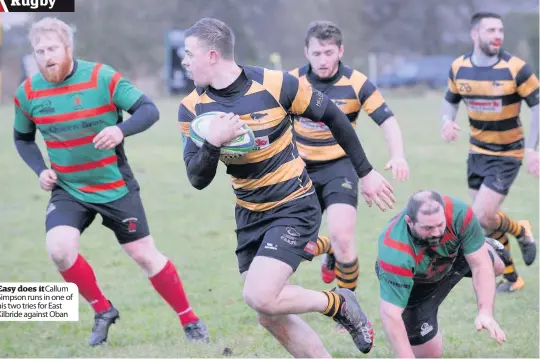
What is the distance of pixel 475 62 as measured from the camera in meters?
8.43

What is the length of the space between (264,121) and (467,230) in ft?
4.39

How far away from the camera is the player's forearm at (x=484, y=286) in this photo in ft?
17.5

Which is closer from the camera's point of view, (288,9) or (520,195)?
(520,195)

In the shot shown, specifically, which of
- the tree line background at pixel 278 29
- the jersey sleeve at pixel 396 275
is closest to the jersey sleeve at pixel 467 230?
the jersey sleeve at pixel 396 275

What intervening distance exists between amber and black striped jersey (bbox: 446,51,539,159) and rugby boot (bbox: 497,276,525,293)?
1.08 meters

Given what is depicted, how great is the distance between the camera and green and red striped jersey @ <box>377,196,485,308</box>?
5.60m

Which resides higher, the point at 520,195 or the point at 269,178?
the point at 269,178

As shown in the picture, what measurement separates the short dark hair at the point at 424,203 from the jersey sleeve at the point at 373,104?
1807mm

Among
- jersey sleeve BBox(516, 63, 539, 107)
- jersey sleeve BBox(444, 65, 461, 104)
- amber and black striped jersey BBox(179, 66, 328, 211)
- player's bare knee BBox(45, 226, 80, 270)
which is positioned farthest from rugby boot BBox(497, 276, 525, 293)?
player's bare knee BBox(45, 226, 80, 270)

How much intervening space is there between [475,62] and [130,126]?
3462 millimetres

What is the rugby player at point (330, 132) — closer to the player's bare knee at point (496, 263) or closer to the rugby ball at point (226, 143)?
the player's bare knee at point (496, 263)

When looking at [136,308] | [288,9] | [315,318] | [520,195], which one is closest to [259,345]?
[315,318]

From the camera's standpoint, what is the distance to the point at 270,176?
214 inches

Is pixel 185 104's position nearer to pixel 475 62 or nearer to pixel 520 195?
pixel 475 62
